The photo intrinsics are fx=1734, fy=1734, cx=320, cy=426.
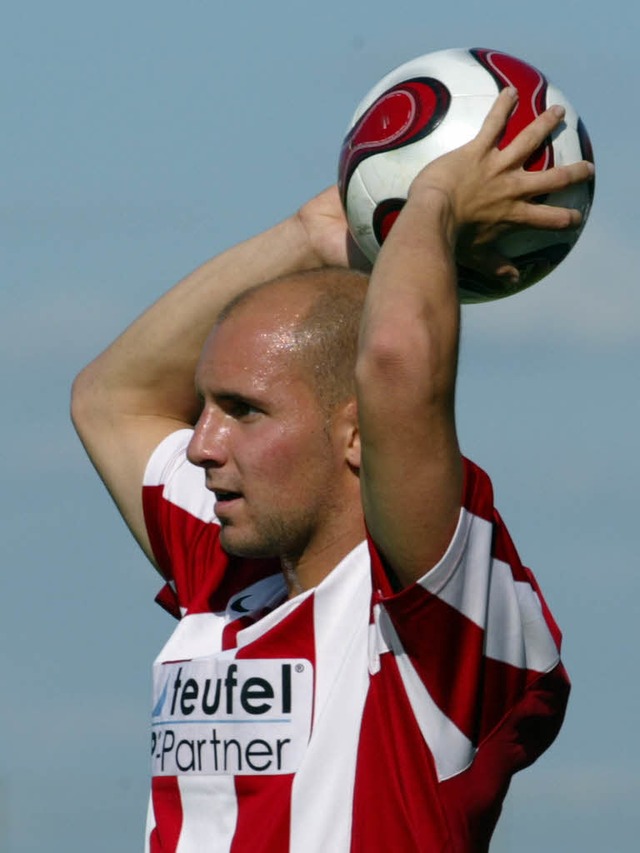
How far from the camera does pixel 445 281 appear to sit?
502 centimetres

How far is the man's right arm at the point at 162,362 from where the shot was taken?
6.87 metres

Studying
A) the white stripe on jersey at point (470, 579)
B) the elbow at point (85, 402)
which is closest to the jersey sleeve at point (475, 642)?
the white stripe on jersey at point (470, 579)

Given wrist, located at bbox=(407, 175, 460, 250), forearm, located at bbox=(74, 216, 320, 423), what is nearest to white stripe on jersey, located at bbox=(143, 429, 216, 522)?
forearm, located at bbox=(74, 216, 320, 423)

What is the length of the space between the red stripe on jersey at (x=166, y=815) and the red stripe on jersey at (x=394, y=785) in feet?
2.64

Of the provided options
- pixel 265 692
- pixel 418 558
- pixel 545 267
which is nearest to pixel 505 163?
pixel 545 267

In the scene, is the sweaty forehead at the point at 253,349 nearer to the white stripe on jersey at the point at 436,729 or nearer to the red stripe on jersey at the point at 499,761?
the white stripe on jersey at the point at 436,729

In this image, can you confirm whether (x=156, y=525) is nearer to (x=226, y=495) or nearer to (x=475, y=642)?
(x=226, y=495)

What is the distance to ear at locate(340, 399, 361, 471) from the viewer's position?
5.60m

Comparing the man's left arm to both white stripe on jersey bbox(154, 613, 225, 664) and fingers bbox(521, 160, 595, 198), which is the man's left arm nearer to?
fingers bbox(521, 160, 595, 198)

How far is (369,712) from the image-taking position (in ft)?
17.4

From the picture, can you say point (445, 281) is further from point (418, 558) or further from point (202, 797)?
point (202, 797)

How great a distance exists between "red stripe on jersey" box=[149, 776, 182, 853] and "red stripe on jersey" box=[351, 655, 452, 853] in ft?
2.64

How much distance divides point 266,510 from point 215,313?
1639 mm

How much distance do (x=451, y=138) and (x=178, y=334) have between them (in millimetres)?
1859
